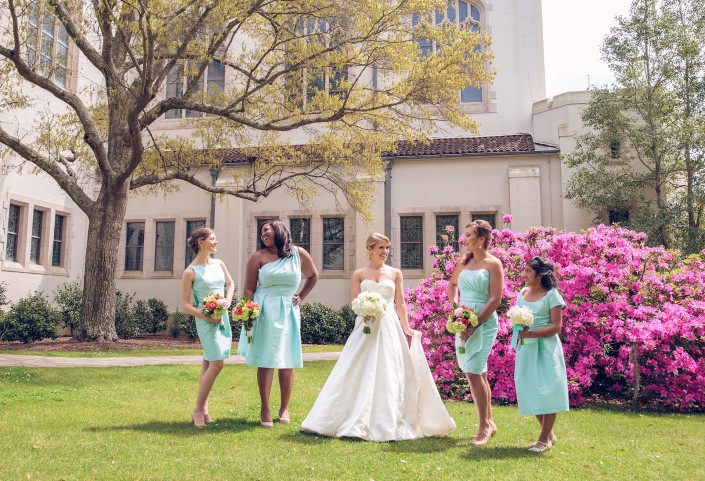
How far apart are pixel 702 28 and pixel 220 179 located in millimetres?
16648

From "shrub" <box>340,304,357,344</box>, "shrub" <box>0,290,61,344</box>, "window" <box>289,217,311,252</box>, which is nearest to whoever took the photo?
"shrub" <box>0,290,61,344</box>

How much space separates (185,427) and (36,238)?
16.6m

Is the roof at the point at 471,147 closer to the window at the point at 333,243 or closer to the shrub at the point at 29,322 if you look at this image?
the window at the point at 333,243

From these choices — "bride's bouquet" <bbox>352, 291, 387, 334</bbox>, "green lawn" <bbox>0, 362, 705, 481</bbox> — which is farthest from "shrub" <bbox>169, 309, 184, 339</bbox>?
"bride's bouquet" <bbox>352, 291, 387, 334</bbox>

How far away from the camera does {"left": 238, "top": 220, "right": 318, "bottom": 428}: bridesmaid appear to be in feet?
20.0

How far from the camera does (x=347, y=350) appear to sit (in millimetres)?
6027

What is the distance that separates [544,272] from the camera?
219 inches

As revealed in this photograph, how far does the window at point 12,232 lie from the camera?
18797mm

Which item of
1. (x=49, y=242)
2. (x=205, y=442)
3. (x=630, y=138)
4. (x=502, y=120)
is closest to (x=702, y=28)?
(x=630, y=138)

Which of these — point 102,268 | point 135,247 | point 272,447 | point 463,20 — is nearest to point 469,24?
point 463,20

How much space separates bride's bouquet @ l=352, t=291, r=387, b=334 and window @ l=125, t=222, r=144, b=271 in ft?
61.1

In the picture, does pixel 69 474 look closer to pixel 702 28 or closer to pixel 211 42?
pixel 211 42

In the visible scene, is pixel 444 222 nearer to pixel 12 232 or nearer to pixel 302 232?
pixel 302 232

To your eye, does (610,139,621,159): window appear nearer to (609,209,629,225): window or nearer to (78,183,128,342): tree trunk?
(609,209,629,225): window
